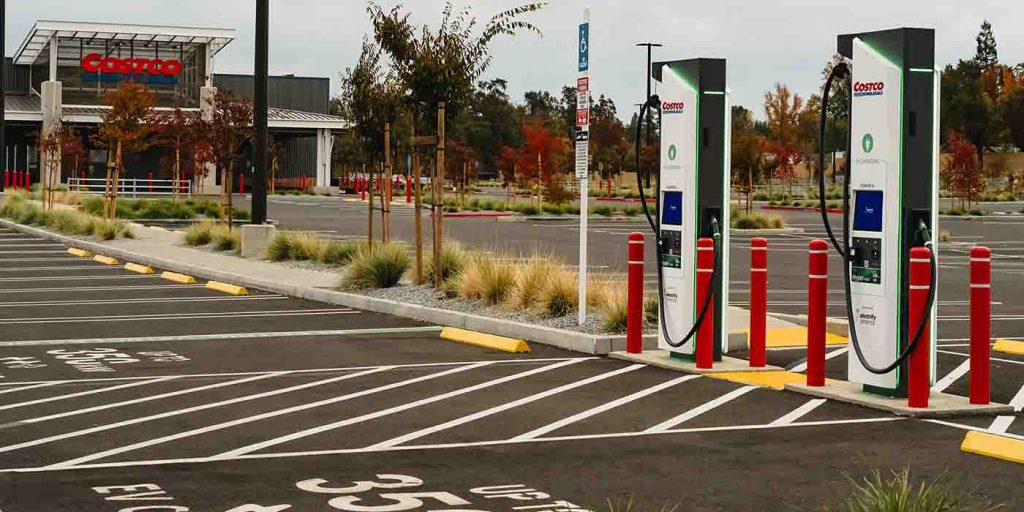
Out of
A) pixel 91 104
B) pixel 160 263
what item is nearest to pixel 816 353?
pixel 160 263

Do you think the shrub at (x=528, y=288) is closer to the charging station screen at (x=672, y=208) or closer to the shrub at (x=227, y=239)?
the charging station screen at (x=672, y=208)

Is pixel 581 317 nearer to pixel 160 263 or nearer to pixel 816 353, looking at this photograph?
pixel 816 353

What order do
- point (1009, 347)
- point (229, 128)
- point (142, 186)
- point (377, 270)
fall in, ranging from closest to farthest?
point (1009, 347), point (377, 270), point (229, 128), point (142, 186)

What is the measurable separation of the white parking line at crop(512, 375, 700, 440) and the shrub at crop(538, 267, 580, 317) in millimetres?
3476

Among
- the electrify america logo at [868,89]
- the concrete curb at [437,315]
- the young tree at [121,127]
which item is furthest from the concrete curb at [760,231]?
the electrify america logo at [868,89]

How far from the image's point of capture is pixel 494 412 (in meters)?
10.1

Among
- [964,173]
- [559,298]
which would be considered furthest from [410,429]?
[964,173]

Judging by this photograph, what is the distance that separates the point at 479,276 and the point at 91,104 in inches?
2365

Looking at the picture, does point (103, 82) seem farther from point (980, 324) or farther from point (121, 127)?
point (980, 324)

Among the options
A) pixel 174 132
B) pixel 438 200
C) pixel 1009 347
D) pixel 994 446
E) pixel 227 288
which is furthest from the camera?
→ pixel 174 132

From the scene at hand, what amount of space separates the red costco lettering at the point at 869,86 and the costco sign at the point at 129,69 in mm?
64820

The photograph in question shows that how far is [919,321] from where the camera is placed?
10.1 m

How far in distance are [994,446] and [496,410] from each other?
337 cm

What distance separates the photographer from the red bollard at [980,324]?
10.2 metres
